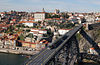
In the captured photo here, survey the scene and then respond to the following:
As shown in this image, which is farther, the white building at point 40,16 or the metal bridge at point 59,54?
the white building at point 40,16

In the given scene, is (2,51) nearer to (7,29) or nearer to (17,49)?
(17,49)

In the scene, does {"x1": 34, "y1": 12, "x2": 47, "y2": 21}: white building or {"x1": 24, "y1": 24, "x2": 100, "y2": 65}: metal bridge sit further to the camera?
{"x1": 34, "y1": 12, "x2": 47, "y2": 21}: white building

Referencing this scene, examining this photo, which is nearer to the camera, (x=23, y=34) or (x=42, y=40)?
(x=42, y=40)

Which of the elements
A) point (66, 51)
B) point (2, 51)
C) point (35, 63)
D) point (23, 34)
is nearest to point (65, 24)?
point (23, 34)

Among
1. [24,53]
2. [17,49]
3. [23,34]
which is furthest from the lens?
[23,34]

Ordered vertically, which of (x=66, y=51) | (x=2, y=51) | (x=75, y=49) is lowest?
(x=2, y=51)

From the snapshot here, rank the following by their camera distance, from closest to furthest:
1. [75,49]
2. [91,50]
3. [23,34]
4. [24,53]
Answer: [75,49] < [91,50] < [24,53] < [23,34]

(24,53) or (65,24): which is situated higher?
(65,24)

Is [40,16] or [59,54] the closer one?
[59,54]


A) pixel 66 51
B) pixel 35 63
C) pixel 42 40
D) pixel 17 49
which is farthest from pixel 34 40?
pixel 35 63
